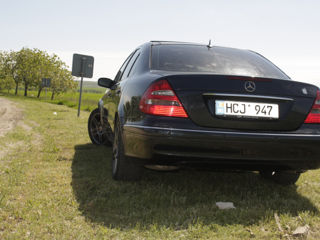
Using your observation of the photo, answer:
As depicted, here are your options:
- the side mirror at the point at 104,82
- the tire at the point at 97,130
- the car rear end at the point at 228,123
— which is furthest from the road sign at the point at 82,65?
the car rear end at the point at 228,123

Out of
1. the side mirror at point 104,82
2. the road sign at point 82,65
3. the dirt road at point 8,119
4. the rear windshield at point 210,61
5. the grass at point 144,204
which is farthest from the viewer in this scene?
the road sign at point 82,65

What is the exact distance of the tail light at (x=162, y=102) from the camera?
2799 millimetres

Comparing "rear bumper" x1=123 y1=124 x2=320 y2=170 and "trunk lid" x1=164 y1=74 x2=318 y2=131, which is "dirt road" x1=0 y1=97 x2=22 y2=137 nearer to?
"rear bumper" x1=123 y1=124 x2=320 y2=170

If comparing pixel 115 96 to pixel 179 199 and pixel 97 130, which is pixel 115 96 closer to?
pixel 179 199

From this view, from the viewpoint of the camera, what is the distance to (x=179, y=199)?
3.23m

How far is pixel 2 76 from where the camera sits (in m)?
61.3

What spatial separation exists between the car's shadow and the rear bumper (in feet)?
1.39

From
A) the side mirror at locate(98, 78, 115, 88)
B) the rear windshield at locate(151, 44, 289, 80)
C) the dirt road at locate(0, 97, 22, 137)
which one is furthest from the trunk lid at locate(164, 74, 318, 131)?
the dirt road at locate(0, 97, 22, 137)

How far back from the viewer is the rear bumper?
2.75 m

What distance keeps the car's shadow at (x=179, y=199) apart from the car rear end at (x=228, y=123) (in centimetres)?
42

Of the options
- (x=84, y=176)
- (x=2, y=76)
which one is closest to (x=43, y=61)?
(x=2, y=76)

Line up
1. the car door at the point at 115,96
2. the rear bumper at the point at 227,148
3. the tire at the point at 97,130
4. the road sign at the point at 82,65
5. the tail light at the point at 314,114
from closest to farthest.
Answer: the rear bumper at the point at 227,148, the tail light at the point at 314,114, the car door at the point at 115,96, the tire at the point at 97,130, the road sign at the point at 82,65

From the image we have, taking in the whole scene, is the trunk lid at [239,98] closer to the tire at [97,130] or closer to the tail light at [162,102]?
the tail light at [162,102]

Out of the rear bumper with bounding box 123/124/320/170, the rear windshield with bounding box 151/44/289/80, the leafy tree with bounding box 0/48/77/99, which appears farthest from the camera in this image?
the leafy tree with bounding box 0/48/77/99
